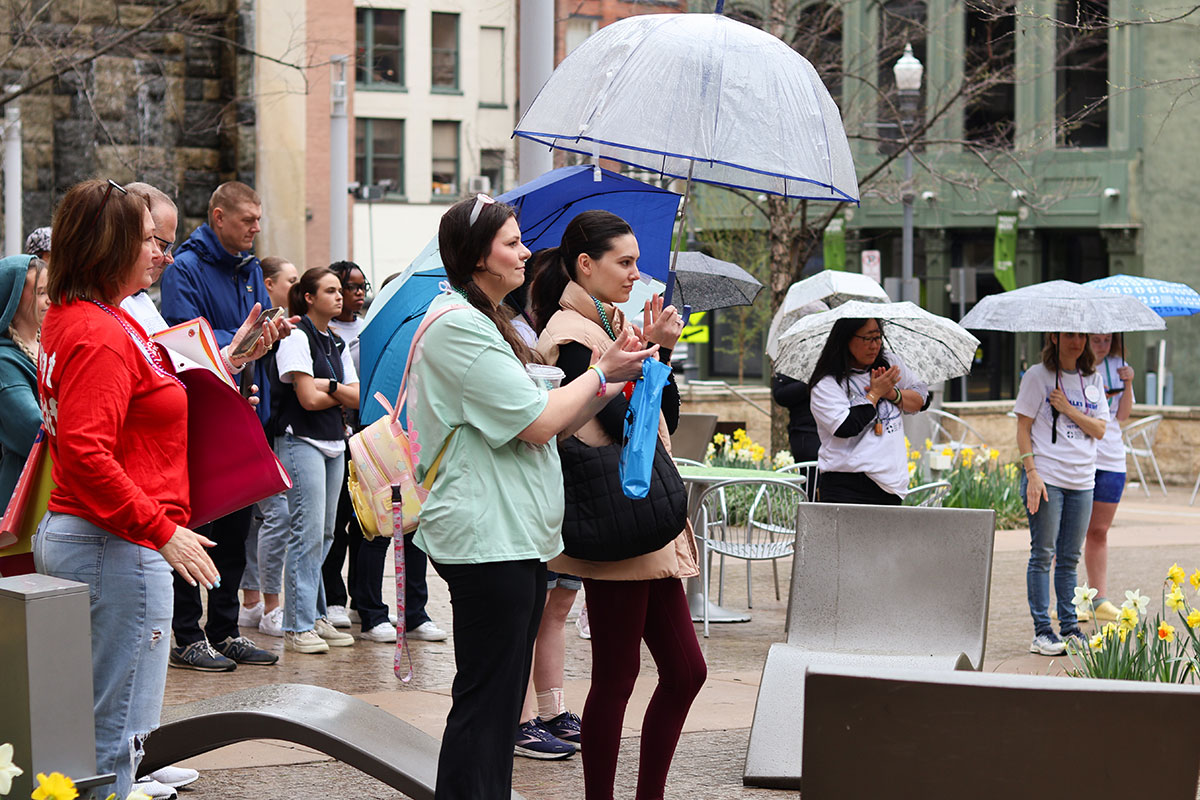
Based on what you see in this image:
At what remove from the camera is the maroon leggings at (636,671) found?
4594 millimetres

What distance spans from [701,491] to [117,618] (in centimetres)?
574

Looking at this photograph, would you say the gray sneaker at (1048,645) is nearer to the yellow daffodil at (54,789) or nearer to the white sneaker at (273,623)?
the white sneaker at (273,623)

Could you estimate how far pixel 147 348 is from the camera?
4.05 metres

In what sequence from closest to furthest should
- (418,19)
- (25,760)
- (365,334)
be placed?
(25,760)
(365,334)
(418,19)

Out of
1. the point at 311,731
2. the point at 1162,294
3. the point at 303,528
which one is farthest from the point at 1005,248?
the point at 311,731

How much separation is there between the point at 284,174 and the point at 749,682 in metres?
8.12

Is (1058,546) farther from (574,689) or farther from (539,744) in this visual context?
(539,744)

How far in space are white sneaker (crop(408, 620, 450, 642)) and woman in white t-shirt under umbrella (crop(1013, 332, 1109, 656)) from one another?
11.0 feet

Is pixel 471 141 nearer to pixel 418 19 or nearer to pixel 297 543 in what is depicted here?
pixel 418 19

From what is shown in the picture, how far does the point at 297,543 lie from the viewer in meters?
7.72

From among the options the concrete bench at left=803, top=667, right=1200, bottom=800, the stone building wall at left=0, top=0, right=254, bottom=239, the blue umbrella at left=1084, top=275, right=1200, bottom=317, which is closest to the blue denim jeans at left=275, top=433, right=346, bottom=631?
the concrete bench at left=803, top=667, right=1200, bottom=800

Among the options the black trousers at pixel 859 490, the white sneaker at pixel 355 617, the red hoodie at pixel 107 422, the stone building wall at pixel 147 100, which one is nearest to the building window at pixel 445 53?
the stone building wall at pixel 147 100

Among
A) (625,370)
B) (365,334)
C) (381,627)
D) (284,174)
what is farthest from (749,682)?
(284,174)

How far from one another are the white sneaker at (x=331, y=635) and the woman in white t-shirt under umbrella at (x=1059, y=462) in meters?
3.85
